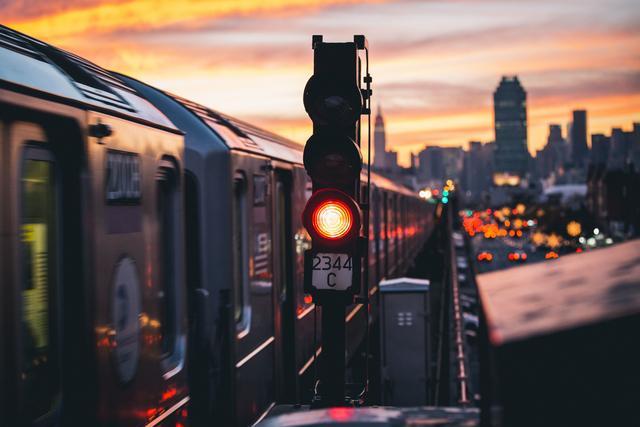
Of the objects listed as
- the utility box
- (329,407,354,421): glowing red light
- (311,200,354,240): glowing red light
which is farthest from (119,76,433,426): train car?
(329,407,354,421): glowing red light

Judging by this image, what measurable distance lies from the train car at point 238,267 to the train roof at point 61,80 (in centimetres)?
109

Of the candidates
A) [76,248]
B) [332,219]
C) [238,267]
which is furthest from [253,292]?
[76,248]

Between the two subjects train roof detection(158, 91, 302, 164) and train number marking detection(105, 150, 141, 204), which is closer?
train number marking detection(105, 150, 141, 204)

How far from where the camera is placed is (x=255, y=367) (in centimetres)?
739

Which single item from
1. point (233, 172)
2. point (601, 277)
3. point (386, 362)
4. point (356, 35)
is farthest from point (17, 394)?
point (386, 362)

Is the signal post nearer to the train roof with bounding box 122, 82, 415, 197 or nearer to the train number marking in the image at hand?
the train number marking

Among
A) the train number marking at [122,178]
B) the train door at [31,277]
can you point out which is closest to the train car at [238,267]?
the train number marking at [122,178]

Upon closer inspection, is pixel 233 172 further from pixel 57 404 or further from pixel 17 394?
pixel 17 394

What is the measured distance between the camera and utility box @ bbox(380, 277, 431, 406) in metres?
11.0

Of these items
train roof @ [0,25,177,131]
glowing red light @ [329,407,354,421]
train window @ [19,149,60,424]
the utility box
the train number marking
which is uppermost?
train roof @ [0,25,177,131]

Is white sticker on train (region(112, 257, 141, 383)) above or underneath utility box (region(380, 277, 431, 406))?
above

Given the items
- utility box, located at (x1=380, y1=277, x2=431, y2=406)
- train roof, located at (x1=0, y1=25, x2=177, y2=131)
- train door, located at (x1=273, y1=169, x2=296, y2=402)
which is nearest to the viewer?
train roof, located at (x1=0, y1=25, x2=177, y2=131)

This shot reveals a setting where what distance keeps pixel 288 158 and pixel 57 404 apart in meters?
5.40

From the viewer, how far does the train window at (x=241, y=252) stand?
693 cm
